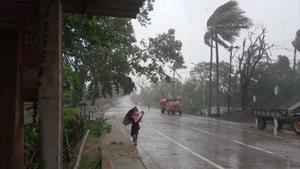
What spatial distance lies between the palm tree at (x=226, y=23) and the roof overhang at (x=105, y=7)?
1797 inches

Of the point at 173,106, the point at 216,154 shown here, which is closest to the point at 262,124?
the point at 216,154

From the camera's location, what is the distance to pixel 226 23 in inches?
2131

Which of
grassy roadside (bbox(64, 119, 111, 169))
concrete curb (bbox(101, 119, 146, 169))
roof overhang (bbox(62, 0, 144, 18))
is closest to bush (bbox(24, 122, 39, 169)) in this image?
roof overhang (bbox(62, 0, 144, 18))

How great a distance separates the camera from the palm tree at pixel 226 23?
52906mm

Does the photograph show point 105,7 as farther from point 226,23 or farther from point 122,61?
point 226,23

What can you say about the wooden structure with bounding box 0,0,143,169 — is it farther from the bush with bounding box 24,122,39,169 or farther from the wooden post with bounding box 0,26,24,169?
the bush with bounding box 24,122,39,169

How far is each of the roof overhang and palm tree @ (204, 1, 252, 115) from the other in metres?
45.6

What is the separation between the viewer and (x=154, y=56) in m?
42.2

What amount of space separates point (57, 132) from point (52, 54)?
87cm

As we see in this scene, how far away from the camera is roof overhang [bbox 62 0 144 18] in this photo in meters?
6.43

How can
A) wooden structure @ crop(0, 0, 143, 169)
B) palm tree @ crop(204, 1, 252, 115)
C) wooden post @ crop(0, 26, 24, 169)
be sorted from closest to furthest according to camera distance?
wooden structure @ crop(0, 0, 143, 169) < wooden post @ crop(0, 26, 24, 169) < palm tree @ crop(204, 1, 252, 115)

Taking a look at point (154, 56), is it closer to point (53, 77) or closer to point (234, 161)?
point (234, 161)

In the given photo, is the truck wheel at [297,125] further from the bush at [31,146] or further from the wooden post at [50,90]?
the wooden post at [50,90]

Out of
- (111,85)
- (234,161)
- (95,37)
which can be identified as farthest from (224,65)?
(95,37)
